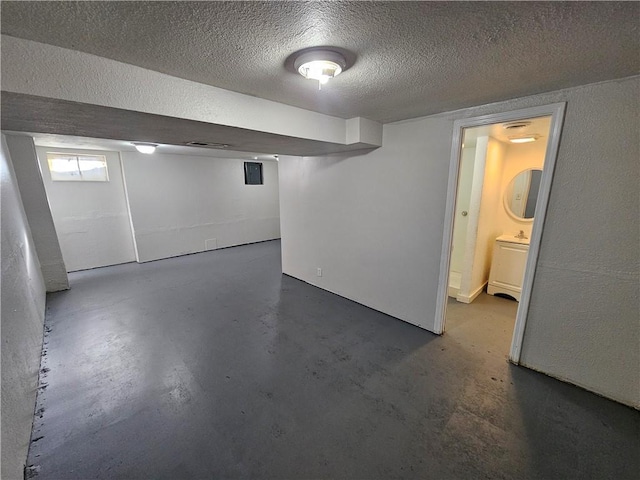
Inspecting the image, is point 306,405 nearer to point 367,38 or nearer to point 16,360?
point 16,360

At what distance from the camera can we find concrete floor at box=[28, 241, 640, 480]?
4.91ft

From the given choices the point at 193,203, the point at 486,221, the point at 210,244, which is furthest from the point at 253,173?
the point at 486,221

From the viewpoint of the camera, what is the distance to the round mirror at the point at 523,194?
3.42m

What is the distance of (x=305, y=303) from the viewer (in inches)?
140

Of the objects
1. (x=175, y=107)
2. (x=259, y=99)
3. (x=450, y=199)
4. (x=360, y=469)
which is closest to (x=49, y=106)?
(x=175, y=107)

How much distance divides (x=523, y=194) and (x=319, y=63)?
355cm

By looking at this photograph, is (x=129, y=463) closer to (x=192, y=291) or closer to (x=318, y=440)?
(x=318, y=440)

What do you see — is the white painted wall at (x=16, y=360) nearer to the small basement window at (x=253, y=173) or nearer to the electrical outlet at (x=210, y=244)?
the electrical outlet at (x=210, y=244)

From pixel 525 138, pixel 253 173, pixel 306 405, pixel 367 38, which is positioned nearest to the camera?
pixel 367 38

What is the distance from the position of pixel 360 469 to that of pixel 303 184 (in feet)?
11.1

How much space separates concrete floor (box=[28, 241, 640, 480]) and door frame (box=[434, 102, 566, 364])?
364mm

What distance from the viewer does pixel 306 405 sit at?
190 centimetres

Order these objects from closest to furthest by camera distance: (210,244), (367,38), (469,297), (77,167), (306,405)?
(367,38) → (306,405) → (469,297) → (77,167) → (210,244)

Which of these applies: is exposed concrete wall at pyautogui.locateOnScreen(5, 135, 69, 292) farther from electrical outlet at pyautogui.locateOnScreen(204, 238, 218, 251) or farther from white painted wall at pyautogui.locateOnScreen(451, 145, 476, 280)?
white painted wall at pyautogui.locateOnScreen(451, 145, 476, 280)
